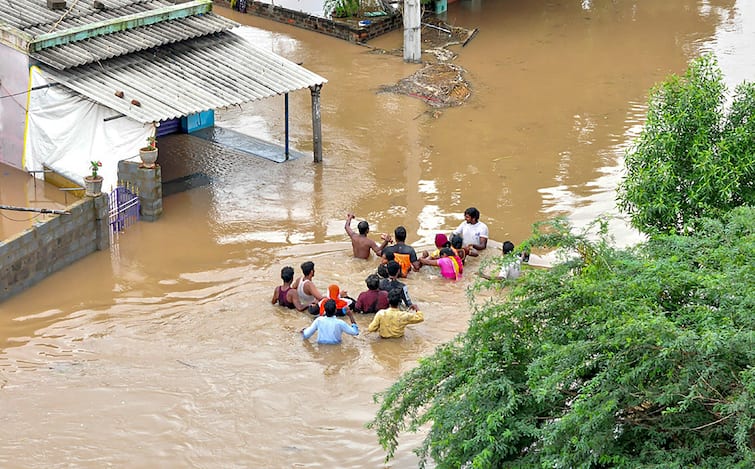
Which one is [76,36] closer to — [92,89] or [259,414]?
[92,89]

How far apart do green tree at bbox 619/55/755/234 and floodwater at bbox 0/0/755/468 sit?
2.99 meters

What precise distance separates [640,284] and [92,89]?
11.3 meters

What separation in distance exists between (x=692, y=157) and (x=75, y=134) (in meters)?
9.91

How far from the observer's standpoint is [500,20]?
29422 millimetres

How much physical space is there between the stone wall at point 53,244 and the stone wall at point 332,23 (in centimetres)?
1268

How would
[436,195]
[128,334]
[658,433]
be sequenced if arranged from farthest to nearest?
[436,195] → [128,334] → [658,433]

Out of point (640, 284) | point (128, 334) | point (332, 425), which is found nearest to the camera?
point (640, 284)

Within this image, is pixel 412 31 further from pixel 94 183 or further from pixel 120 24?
pixel 94 183

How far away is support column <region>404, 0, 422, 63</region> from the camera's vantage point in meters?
24.9

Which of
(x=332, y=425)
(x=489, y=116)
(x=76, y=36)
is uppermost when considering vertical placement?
(x=76, y=36)

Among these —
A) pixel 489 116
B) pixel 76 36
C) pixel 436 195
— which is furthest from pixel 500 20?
pixel 76 36

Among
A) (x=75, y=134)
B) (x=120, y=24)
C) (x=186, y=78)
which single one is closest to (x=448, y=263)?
(x=186, y=78)

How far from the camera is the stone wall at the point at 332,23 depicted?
89.4ft

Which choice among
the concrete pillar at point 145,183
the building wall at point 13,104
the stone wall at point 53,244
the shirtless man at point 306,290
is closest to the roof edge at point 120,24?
the building wall at point 13,104
